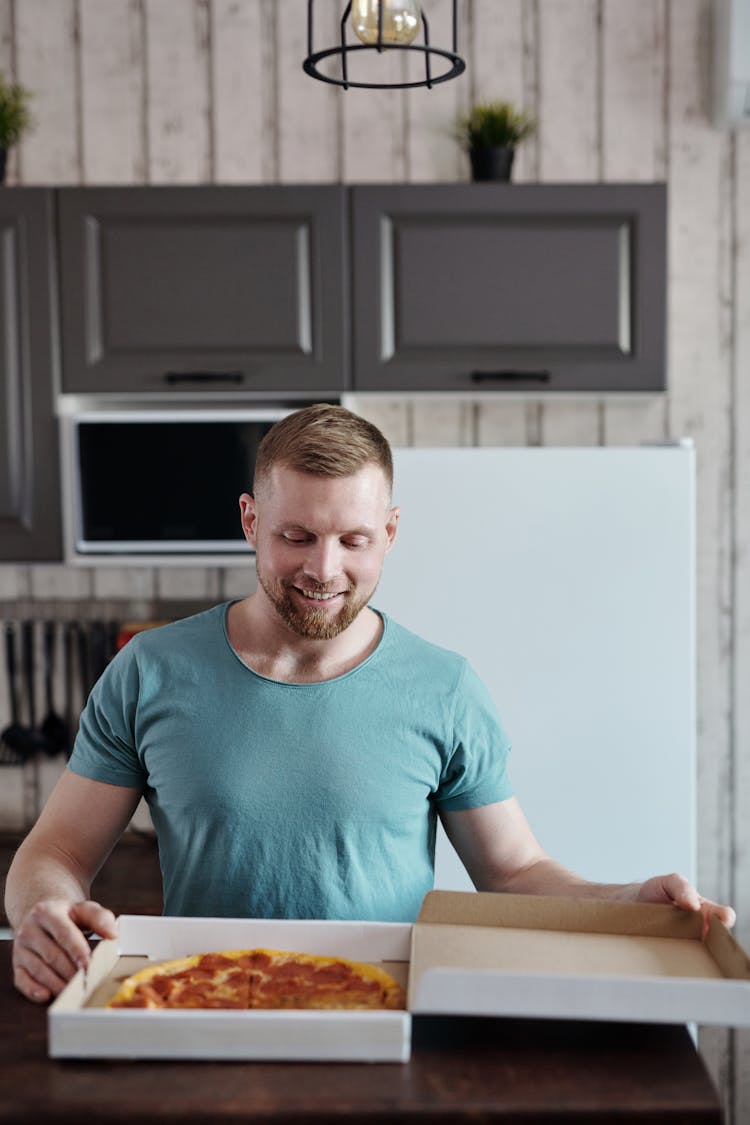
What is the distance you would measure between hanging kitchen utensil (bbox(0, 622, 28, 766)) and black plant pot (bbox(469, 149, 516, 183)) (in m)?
1.66

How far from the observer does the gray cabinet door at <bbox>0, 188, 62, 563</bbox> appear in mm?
2475

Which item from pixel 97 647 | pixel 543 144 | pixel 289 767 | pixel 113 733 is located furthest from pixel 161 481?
pixel 543 144

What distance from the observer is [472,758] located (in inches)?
56.1

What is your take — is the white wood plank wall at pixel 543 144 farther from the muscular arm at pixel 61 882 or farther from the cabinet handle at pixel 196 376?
the muscular arm at pixel 61 882

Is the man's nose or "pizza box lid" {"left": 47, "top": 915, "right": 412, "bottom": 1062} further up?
the man's nose

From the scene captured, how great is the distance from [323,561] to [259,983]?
48 cm

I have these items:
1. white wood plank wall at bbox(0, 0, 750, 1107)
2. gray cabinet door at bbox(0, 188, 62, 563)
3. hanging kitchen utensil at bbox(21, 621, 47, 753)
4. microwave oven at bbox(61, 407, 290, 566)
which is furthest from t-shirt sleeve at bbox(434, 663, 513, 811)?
hanging kitchen utensil at bbox(21, 621, 47, 753)

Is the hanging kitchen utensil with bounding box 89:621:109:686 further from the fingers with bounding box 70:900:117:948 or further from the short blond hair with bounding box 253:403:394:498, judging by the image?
the fingers with bounding box 70:900:117:948

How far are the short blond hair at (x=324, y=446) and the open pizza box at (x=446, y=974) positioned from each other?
51cm

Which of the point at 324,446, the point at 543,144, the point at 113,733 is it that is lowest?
the point at 113,733

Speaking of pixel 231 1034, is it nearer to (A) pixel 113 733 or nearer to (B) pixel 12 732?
(A) pixel 113 733

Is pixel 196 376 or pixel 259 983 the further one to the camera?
pixel 196 376

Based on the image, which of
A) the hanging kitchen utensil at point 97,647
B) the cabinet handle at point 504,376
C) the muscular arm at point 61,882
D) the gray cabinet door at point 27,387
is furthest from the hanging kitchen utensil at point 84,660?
the muscular arm at point 61,882

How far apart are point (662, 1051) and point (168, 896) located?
67 cm
